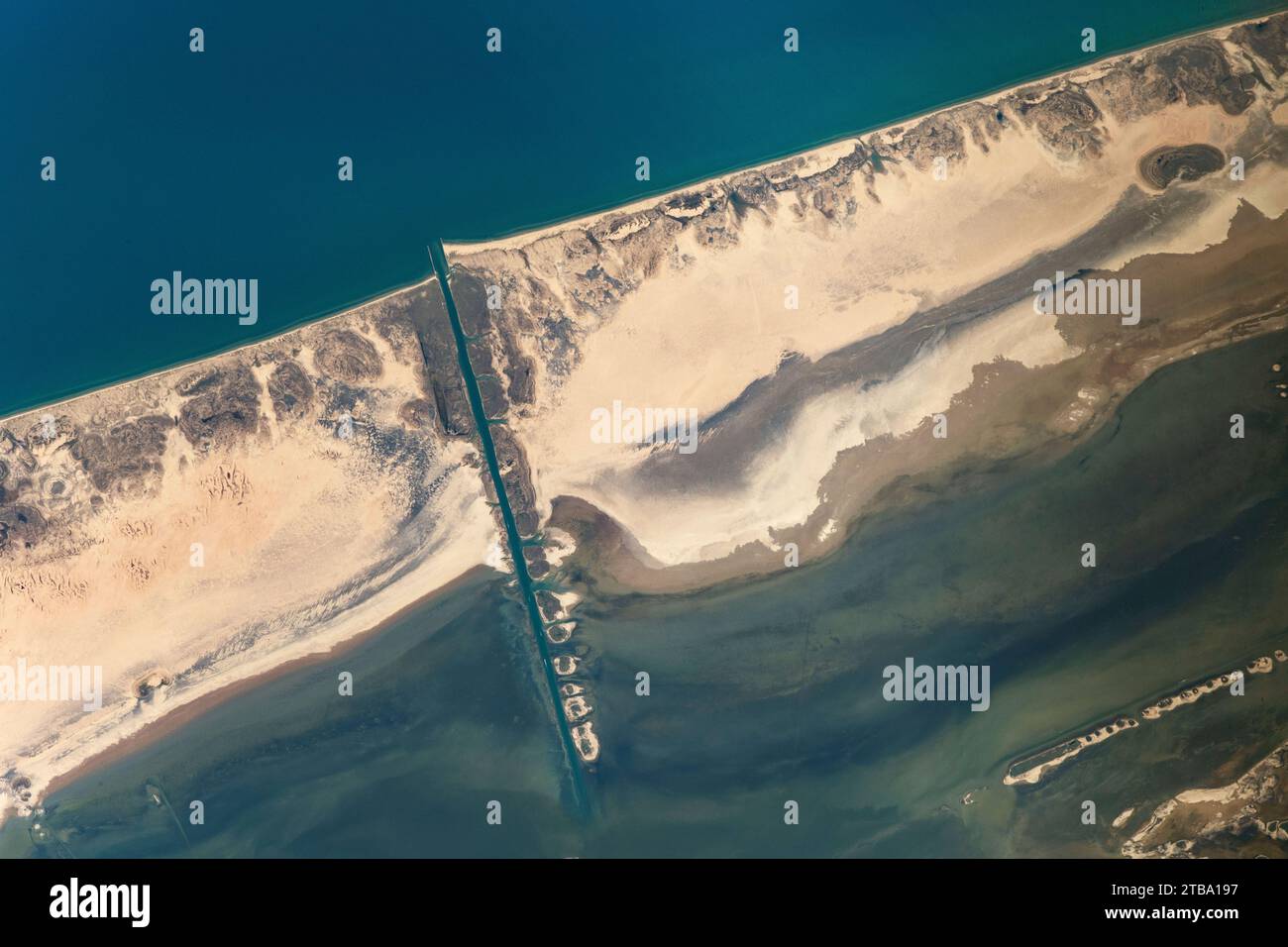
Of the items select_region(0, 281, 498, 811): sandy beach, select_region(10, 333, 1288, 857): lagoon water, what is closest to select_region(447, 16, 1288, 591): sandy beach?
select_region(10, 333, 1288, 857): lagoon water

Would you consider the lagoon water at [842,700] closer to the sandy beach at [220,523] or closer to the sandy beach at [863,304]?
the sandy beach at [220,523]

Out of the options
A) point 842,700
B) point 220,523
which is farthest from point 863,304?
point 220,523

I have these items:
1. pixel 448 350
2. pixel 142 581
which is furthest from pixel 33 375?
pixel 448 350

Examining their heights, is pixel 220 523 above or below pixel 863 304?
below

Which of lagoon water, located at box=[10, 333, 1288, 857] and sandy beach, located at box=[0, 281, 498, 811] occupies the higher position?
sandy beach, located at box=[0, 281, 498, 811]

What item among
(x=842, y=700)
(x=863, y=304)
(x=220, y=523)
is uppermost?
(x=863, y=304)

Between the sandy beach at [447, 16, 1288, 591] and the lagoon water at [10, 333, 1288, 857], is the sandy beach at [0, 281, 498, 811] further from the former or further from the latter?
the sandy beach at [447, 16, 1288, 591]

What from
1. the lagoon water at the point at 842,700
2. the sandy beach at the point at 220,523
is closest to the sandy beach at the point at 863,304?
the lagoon water at the point at 842,700

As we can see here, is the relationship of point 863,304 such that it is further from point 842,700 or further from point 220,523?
point 220,523
